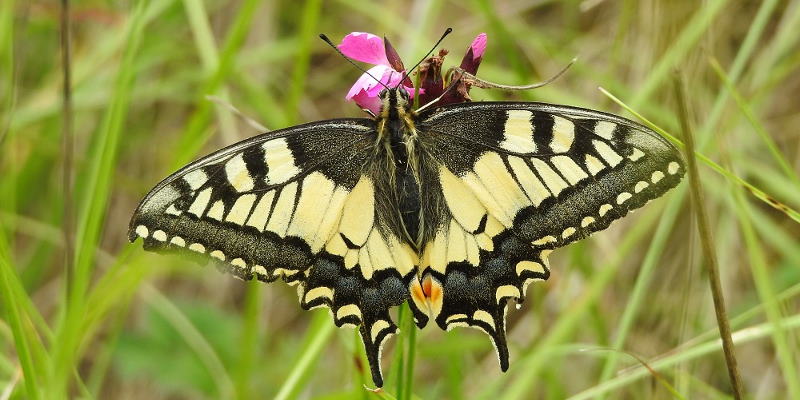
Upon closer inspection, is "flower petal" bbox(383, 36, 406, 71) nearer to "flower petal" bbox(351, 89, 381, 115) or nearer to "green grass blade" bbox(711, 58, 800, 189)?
"flower petal" bbox(351, 89, 381, 115)

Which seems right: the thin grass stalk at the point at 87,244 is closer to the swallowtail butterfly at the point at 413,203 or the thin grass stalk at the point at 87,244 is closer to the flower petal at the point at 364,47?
the swallowtail butterfly at the point at 413,203

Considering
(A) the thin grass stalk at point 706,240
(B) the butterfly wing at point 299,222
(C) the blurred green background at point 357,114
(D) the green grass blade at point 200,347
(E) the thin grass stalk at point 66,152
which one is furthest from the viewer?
(D) the green grass blade at point 200,347

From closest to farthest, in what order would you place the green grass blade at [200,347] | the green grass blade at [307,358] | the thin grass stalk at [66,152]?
the thin grass stalk at [66,152]
the green grass blade at [307,358]
the green grass blade at [200,347]

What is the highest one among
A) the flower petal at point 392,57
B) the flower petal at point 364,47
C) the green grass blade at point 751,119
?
the flower petal at point 364,47

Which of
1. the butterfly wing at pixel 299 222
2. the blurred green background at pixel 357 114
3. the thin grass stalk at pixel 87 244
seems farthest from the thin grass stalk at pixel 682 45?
the thin grass stalk at pixel 87 244

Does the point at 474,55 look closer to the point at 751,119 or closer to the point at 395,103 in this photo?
the point at 395,103

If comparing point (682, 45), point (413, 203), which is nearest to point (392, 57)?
point (413, 203)

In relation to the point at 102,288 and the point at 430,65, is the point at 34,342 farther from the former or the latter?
the point at 430,65
